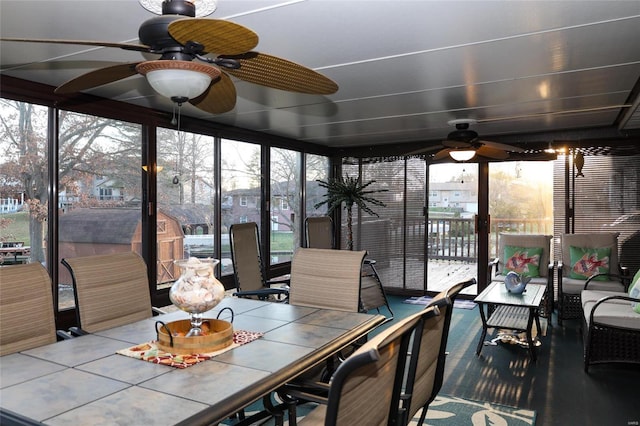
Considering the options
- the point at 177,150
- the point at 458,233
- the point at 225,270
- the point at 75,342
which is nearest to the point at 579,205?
the point at 458,233

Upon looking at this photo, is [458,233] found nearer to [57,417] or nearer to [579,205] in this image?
[579,205]

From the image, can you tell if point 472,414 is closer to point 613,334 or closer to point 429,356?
point 429,356

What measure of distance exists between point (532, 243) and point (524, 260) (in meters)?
0.25

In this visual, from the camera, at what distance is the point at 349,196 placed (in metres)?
6.78

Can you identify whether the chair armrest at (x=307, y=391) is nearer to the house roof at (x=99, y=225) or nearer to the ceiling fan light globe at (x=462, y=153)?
the house roof at (x=99, y=225)

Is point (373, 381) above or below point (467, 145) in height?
below

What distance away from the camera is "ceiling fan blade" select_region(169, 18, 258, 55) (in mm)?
1368

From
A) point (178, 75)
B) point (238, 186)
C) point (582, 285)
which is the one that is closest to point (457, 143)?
point (582, 285)

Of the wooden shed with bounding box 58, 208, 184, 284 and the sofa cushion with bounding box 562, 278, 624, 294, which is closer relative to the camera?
the wooden shed with bounding box 58, 208, 184, 284

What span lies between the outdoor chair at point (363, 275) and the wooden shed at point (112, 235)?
1.47 meters

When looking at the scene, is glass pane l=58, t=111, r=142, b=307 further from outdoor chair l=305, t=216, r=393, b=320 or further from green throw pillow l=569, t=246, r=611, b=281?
green throw pillow l=569, t=246, r=611, b=281

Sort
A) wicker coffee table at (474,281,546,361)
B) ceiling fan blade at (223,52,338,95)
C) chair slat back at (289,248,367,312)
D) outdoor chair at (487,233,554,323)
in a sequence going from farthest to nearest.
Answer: outdoor chair at (487,233,554,323) → wicker coffee table at (474,281,546,361) → chair slat back at (289,248,367,312) → ceiling fan blade at (223,52,338,95)

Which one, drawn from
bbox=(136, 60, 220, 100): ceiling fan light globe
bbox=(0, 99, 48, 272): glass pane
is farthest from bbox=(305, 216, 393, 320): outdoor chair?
bbox=(136, 60, 220, 100): ceiling fan light globe

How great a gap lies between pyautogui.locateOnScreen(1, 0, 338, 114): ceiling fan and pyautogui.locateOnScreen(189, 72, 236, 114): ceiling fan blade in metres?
0.02
